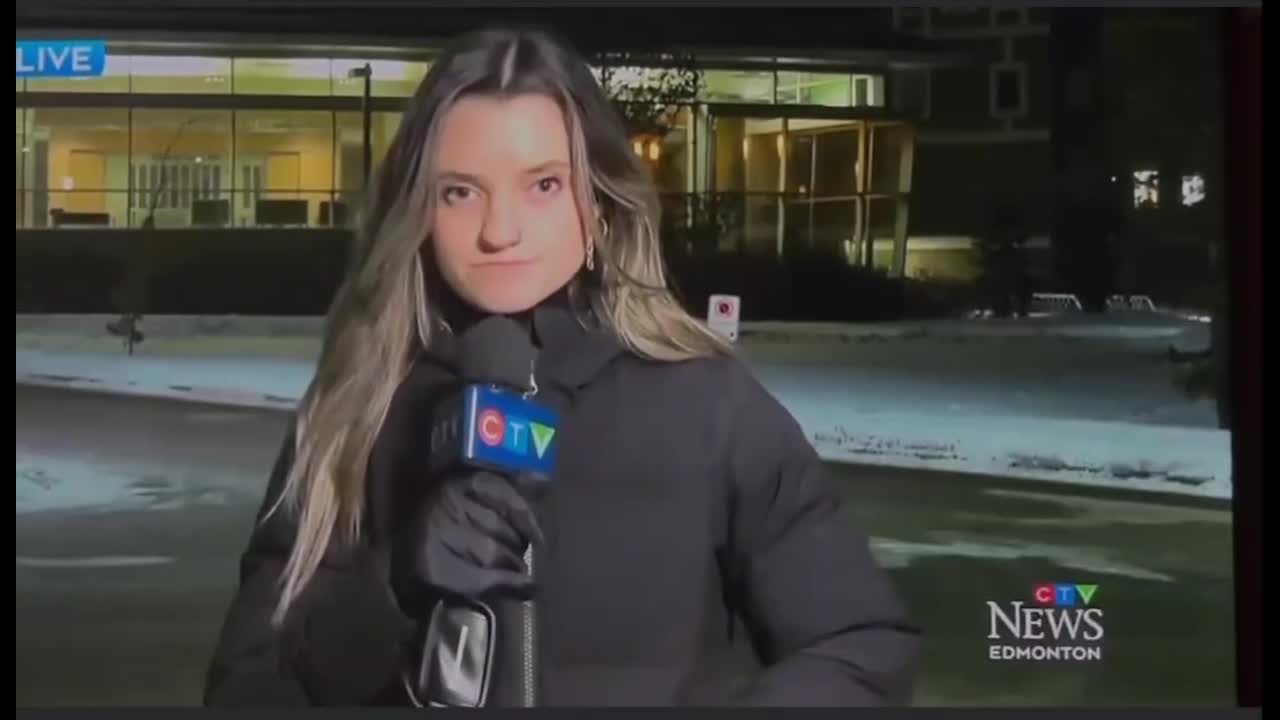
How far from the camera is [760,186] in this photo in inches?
162

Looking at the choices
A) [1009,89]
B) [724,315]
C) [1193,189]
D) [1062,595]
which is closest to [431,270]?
[724,315]

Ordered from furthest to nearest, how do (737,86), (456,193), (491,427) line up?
(737,86)
(456,193)
(491,427)

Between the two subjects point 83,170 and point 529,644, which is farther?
point 83,170

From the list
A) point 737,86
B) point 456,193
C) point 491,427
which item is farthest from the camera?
point 737,86

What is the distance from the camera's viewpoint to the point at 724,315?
4.07 m

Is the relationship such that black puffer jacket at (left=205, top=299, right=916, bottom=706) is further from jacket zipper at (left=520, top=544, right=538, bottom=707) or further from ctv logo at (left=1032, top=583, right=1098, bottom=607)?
ctv logo at (left=1032, top=583, right=1098, bottom=607)

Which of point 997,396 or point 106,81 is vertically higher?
point 106,81

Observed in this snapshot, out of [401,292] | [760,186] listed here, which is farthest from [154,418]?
[760,186]

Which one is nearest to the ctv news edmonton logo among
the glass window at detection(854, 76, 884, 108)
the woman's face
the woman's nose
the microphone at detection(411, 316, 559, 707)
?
the microphone at detection(411, 316, 559, 707)

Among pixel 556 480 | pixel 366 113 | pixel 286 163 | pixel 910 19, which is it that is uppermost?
pixel 910 19

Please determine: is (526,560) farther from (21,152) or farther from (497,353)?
(21,152)

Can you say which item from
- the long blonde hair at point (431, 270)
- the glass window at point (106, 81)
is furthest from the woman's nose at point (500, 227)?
the glass window at point (106, 81)

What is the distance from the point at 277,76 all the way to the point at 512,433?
104cm

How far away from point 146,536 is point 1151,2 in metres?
2.71
